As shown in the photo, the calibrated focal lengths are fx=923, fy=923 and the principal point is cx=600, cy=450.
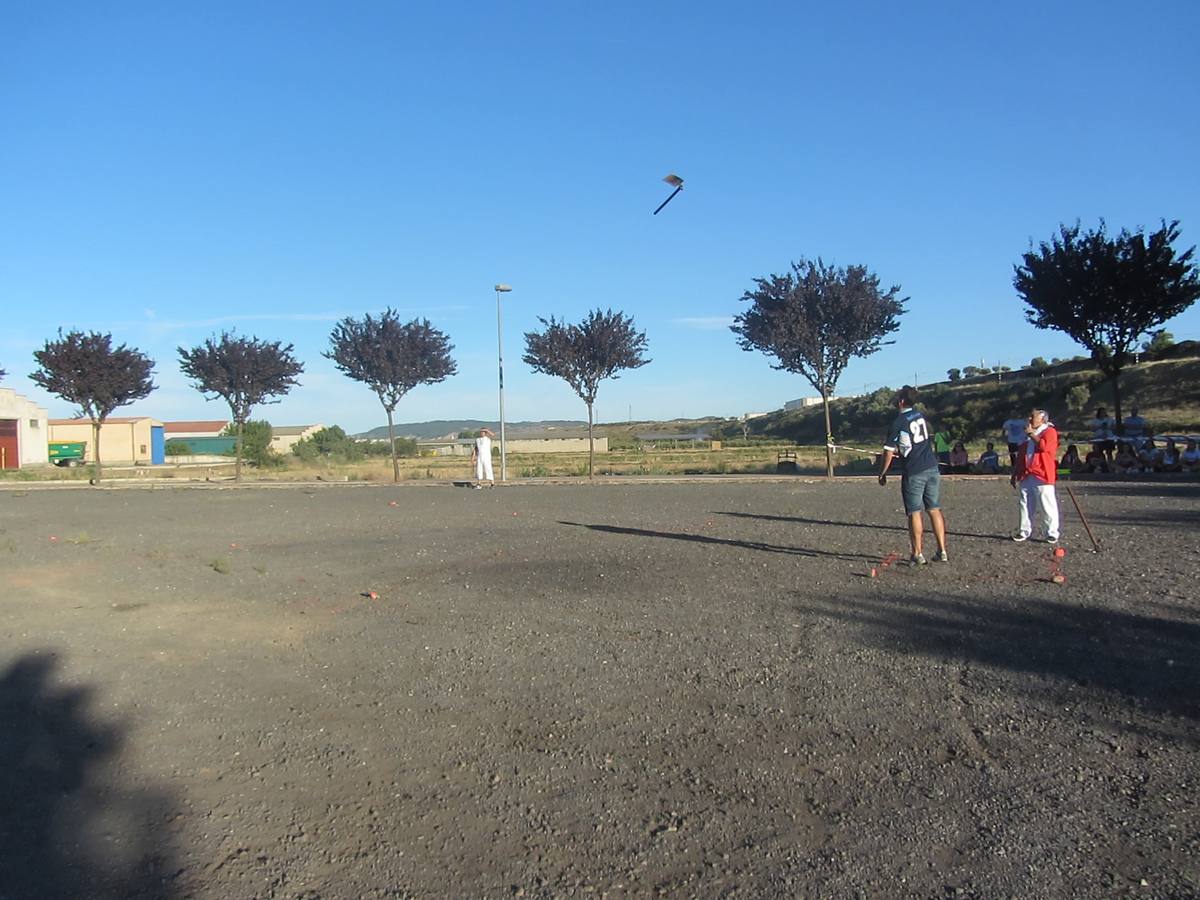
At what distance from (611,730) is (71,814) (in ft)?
7.86

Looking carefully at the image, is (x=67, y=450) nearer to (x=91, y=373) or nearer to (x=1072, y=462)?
(x=91, y=373)

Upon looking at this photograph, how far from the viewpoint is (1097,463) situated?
24547mm

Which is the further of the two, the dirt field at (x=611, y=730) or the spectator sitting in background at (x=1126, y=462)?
the spectator sitting in background at (x=1126, y=462)

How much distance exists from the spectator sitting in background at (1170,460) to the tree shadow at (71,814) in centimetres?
2514

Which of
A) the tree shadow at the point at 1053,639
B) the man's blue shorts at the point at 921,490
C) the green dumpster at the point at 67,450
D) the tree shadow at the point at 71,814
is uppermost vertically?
the green dumpster at the point at 67,450

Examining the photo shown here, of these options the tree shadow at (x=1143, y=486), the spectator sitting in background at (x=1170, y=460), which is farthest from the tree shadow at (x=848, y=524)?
the spectator sitting in background at (x=1170, y=460)

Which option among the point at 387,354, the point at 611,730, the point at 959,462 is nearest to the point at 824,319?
the point at 959,462

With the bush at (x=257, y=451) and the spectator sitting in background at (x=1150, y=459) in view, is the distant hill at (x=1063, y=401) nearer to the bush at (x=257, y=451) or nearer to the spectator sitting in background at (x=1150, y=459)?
the spectator sitting in background at (x=1150, y=459)

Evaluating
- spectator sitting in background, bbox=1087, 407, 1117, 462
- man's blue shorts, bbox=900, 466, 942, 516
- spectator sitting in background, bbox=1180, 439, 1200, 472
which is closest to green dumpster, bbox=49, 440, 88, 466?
spectator sitting in background, bbox=1087, 407, 1117, 462

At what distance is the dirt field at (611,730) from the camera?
3.30m

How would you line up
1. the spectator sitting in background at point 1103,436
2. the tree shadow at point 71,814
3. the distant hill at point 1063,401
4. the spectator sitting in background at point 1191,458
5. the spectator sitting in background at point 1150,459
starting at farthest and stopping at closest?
the distant hill at point 1063,401 → the spectator sitting in background at point 1103,436 → the spectator sitting in background at point 1150,459 → the spectator sitting in background at point 1191,458 → the tree shadow at point 71,814

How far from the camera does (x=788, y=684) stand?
206 inches

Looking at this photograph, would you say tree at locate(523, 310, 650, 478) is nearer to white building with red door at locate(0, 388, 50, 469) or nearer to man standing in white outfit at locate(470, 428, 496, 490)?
man standing in white outfit at locate(470, 428, 496, 490)

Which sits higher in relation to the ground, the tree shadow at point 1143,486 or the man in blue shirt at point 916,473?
the man in blue shirt at point 916,473
